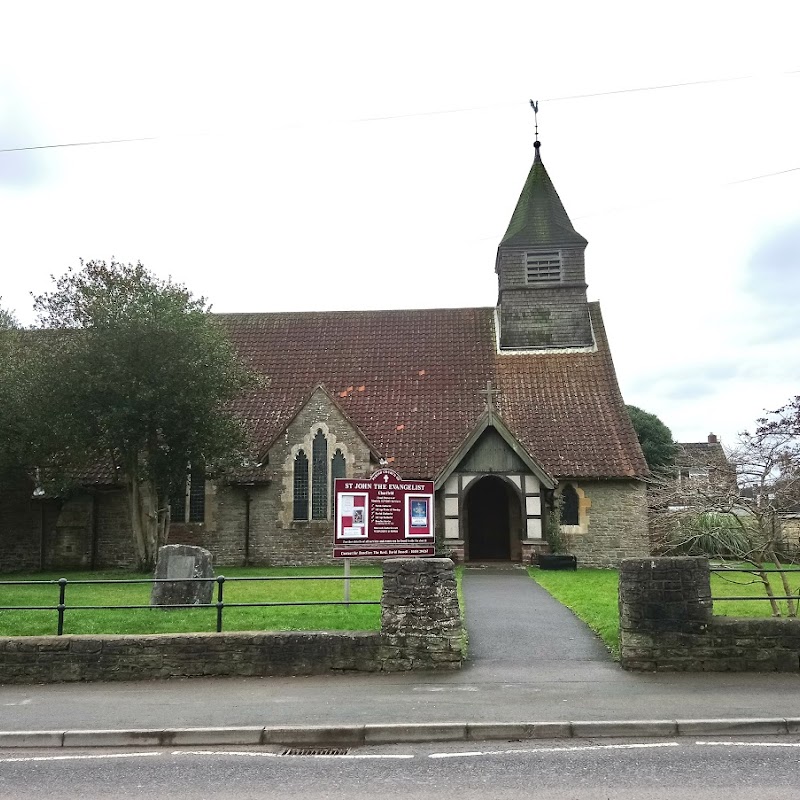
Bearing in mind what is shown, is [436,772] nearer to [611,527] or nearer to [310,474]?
[310,474]

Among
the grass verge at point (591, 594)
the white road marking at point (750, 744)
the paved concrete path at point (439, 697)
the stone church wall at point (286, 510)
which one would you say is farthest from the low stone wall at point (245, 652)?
the stone church wall at point (286, 510)

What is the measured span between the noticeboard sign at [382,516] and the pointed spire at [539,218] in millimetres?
18871

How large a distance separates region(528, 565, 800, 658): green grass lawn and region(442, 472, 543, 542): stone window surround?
1.35 meters

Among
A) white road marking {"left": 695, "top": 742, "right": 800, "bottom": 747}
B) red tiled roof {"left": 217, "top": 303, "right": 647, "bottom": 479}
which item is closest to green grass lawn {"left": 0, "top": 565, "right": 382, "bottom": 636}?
white road marking {"left": 695, "top": 742, "right": 800, "bottom": 747}

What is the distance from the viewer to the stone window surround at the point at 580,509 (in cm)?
2281

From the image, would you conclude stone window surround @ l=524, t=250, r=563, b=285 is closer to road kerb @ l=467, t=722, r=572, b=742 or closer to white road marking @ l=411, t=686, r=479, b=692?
white road marking @ l=411, t=686, r=479, b=692

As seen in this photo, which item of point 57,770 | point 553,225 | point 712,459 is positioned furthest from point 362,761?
point 553,225

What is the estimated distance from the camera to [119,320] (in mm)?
19266

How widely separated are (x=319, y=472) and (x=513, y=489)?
19.4ft

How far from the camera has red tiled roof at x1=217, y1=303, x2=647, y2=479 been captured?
77.2 feet

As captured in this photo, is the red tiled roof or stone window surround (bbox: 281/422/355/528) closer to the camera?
stone window surround (bbox: 281/422/355/528)

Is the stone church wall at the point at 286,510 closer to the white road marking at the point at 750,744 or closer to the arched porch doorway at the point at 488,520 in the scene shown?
the arched porch doorway at the point at 488,520

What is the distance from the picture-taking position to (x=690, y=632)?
932 centimetres

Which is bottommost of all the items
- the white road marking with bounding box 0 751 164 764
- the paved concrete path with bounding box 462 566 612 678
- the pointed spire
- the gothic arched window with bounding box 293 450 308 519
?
the white road marking with bounding box 0 751 164 764
